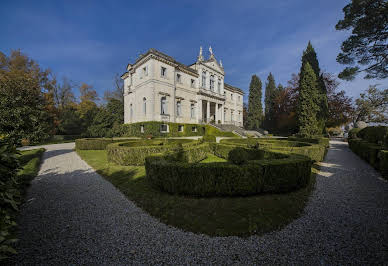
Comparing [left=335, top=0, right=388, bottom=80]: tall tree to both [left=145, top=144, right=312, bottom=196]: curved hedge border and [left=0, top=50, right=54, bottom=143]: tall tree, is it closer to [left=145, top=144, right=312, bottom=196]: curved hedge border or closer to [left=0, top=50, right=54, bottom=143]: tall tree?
[left=145, top=144, right=312, bottom=196]: curved hedge border

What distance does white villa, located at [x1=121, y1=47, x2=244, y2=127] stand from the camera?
71.4 feet

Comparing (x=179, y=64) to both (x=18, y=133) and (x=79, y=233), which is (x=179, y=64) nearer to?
(x=18, y=133)

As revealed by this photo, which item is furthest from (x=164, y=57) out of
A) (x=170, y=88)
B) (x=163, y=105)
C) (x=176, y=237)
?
(x=176, y=237)

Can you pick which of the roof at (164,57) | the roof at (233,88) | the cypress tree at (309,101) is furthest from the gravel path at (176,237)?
the roof at (233,88)

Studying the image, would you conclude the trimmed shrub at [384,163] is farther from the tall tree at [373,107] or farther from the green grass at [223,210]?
the tall tree at [373,107]

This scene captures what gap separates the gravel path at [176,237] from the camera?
7.71ft

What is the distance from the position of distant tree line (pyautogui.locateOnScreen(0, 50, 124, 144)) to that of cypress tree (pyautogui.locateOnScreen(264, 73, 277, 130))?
35.7 metres

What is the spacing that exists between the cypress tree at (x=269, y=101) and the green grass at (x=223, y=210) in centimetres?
3833

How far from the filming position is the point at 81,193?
4.76m

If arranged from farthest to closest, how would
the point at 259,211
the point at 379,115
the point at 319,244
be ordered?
1. the point at 379,115
2. the point at 259,211
3. the point at 319,244

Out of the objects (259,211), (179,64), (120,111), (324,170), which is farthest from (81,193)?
(120,111)

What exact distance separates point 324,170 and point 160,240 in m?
7.99

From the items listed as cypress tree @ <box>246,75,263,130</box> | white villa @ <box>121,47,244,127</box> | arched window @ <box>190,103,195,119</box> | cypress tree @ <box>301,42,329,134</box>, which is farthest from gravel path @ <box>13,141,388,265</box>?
cypress tree @ <box>246,75,263,130</box>

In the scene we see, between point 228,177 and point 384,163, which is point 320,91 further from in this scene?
point 228,177
